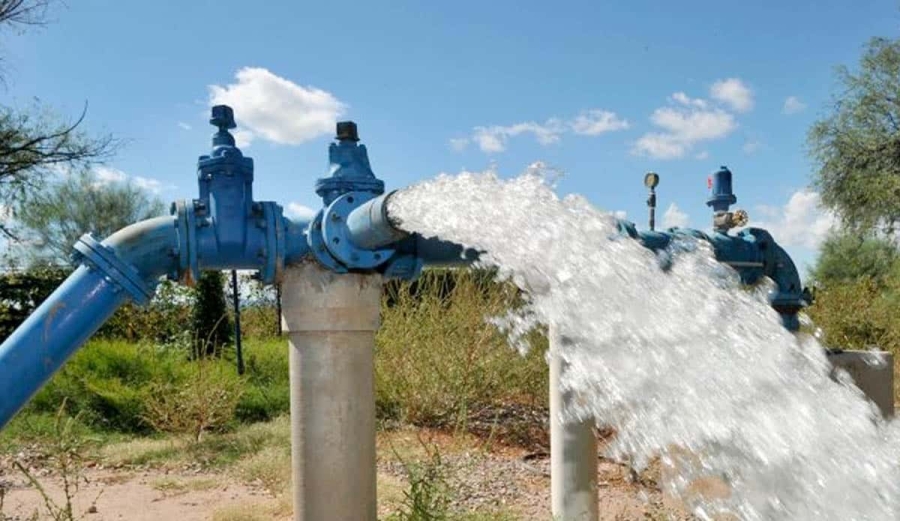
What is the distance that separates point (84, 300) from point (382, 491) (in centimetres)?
238

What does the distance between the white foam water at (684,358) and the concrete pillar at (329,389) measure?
35 cm

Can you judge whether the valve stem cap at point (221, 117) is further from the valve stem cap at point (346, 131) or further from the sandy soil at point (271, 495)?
the sandy soil at point (271, 495)

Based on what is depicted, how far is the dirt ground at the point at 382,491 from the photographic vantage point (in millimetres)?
3422

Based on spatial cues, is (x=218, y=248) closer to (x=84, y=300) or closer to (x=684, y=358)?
(x=84, y=300)

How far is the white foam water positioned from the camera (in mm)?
1212

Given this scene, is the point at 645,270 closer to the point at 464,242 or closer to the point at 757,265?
the point at 464,242

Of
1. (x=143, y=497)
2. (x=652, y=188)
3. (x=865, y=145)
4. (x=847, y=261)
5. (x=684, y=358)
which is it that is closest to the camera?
(x=684, y=358)

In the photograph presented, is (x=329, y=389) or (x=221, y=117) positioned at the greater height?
(x=221, y=117)

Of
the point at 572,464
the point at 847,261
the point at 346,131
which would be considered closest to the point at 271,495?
the point at 572,464

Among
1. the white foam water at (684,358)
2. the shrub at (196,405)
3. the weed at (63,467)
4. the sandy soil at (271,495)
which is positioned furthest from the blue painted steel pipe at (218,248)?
the shrub at (196,405)

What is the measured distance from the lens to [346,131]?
1829mm

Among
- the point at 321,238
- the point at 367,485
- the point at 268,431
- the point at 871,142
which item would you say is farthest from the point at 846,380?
the point at 871,142

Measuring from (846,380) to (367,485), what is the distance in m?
1.28

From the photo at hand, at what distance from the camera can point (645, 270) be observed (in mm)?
1523
